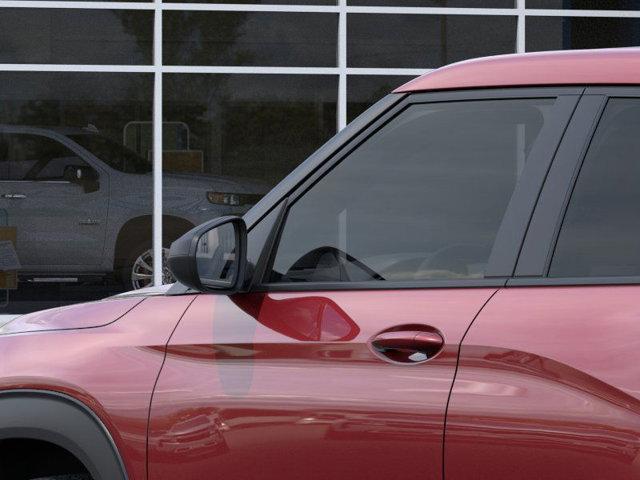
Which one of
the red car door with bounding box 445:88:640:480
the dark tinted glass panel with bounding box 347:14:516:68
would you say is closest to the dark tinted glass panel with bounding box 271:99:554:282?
the red car door with bounding box 445:88:640:480

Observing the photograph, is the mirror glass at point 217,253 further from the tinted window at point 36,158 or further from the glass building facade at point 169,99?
the tinted window at point 36,158

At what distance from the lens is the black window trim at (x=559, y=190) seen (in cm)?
250

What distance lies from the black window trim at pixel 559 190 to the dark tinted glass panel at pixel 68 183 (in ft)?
29.9

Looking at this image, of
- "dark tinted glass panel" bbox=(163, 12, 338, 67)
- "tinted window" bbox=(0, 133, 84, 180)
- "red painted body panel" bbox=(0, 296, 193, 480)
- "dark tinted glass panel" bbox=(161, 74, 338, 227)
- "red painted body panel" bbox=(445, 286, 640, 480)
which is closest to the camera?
"red painted body panel" bbox=(445, 286, 640, 480)

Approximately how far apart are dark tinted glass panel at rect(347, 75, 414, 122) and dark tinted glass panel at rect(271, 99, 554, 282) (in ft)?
29.1

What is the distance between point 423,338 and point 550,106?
1.93 ft

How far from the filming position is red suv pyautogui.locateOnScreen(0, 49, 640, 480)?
7.87 ft

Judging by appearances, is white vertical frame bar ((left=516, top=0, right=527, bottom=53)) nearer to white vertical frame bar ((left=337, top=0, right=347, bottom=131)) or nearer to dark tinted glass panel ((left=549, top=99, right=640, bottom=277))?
white vertical frame bar ((left=337, top=0, right=347, bottom=131))

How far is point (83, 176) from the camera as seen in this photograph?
11305mm

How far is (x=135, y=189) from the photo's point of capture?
11.5 meters

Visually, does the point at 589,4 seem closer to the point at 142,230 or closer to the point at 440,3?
the point at 440,3

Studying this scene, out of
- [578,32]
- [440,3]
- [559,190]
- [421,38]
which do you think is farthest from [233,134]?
[559,190]

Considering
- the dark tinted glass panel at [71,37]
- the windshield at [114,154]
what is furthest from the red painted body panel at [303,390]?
the dark tinted glass panel at [71,37]

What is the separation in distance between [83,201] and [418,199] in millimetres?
8919
